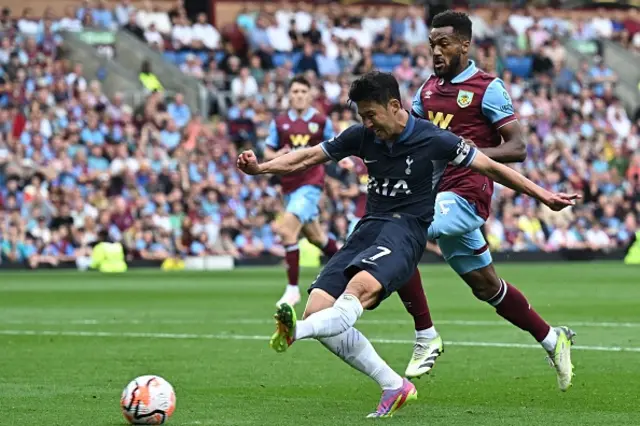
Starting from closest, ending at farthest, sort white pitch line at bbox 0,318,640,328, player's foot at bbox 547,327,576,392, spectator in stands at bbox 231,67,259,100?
player's foot at bbox 547,327,576,392 < white pitch line at bbox 0,318,640,328 < spectator in stands at bbox 231,67,259,100

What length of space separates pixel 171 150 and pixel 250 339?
Result: 18.9m

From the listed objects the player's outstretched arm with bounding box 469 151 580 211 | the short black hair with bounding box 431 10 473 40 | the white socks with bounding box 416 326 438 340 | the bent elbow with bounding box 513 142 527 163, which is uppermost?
the short black hair with bounding box 431 10 473 40

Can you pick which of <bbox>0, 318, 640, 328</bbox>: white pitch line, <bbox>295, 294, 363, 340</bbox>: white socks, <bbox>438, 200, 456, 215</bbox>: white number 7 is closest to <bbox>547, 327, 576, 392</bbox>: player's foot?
<bbox>438, 200, 456, 215</bbox>: white number 7

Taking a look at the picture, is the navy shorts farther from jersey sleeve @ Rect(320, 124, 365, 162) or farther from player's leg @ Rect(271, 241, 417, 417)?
jersey sleeve @ Rect(320, 124, 365, 162)

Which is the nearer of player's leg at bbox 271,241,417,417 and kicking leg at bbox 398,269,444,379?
player's leg at bbox 271,241,417,417

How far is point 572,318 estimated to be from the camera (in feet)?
51.9

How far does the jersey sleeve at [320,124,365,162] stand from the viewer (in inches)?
345

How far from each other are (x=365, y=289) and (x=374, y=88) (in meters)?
1.14

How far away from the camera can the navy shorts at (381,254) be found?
325 inches

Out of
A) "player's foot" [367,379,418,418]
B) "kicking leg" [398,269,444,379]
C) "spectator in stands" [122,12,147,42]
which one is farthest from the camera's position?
"spectator in stands" [122,12,147,42]

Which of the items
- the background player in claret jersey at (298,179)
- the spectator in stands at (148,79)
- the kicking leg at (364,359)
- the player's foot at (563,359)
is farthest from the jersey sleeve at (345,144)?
the spectator in stands at (148,79)

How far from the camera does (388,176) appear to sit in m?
8.66

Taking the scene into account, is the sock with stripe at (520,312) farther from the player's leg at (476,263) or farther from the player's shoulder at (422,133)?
the player's shoulder at (422,133)

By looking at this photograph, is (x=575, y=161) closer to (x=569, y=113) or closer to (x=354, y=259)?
(x=569, y=113)
